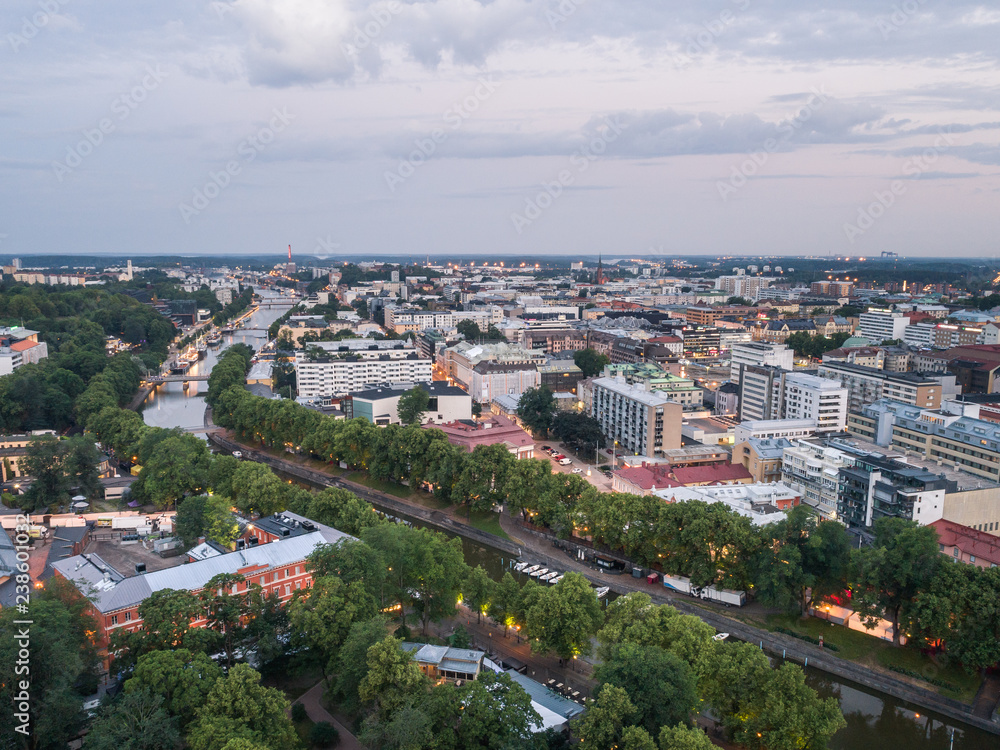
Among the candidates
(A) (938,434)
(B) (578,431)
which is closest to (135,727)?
(B) (578,431)

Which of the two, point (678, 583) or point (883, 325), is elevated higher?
point (883, 325)

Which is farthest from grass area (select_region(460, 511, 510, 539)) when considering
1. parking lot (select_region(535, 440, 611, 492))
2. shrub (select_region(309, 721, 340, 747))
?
shrub (select_region(309, 721, 340, 747))

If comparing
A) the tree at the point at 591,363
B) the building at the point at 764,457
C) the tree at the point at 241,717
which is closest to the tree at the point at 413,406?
the tree at the point at 591,363

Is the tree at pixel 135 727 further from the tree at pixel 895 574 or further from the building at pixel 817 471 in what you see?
the building at pixel 817 471

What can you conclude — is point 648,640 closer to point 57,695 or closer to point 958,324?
point 57,695

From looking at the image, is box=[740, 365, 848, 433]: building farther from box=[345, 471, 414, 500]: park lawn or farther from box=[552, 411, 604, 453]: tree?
box=[345, 471, 414, 500]: park lawn

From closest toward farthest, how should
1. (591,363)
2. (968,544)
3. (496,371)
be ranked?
(968,544), (496,371), (591,363)

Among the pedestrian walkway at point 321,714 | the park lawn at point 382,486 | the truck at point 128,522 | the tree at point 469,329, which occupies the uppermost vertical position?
the tree at point 469,329

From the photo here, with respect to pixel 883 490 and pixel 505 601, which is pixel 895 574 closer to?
pixel 883 490
